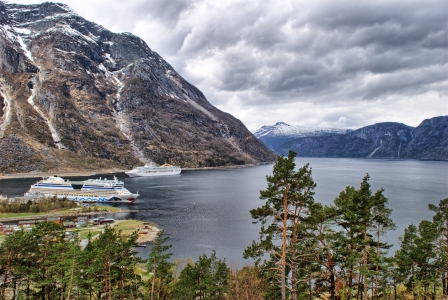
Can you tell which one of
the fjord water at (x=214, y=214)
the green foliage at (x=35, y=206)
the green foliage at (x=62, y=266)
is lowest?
the fjord water at (x=214, y=214)

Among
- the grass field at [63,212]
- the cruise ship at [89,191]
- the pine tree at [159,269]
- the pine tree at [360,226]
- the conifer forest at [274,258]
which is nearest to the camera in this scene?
the conifer forest at [274,258]

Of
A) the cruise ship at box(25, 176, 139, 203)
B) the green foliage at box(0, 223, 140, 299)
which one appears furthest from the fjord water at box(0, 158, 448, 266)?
the green foliage at box(0, 223, 140, 299)

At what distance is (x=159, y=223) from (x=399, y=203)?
6811cm

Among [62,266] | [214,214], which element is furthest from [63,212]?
[62,266]

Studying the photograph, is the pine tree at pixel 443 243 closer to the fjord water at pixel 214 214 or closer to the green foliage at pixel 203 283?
the green foliage at pixel 203 283

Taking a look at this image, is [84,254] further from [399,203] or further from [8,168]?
[8,168]

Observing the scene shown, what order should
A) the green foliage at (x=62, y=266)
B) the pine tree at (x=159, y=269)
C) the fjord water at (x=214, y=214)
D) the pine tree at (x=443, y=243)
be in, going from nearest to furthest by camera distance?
the green foliage at (x=62, y=266) → the pine tree at (x=159, y=269) → the pine tree at (x=443, y=243) → the fjord water at (x=214, y=214)

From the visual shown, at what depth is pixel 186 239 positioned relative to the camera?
194 feet

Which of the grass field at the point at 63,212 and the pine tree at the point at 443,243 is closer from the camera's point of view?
the pine tree at the point at 443,243

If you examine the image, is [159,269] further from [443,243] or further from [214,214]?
[214,214]

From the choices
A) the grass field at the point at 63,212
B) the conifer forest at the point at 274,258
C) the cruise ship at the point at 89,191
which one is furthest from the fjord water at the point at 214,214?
the conifer forest at the point at 274,258

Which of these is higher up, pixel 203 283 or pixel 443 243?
pixel 443 243

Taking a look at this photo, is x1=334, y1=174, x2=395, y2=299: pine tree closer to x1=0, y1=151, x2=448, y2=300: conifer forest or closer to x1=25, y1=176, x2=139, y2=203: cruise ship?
x1=0, y1=151, x2=448, y2=300: conifer forest

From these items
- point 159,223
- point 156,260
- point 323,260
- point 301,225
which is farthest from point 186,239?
point 301,225
